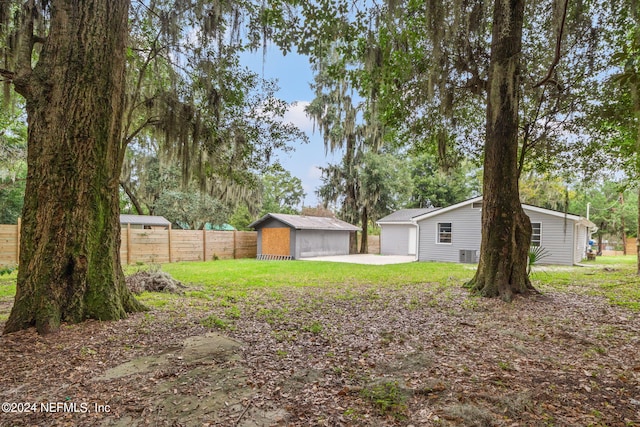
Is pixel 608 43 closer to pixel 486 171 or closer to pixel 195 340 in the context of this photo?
pixel 486 171

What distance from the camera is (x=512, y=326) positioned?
398cm

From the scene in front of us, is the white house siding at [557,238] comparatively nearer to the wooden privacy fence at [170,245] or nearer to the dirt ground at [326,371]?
the dirt ground at [326,371]

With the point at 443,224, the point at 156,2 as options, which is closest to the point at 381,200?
the point at 443,224

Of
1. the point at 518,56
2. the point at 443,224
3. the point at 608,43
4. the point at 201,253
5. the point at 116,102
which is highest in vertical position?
the point at 608,43

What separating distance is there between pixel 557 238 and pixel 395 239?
8437mm

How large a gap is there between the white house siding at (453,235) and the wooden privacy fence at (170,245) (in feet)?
27.5

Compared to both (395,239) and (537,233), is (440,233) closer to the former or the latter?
(537,233)

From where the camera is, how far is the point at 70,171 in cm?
341

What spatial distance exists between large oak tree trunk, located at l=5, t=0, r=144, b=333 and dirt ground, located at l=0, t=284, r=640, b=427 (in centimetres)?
33

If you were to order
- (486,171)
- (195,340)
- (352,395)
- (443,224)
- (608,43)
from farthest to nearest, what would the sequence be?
(443,224), (608,43), (486,171), (195,340), (352,395)

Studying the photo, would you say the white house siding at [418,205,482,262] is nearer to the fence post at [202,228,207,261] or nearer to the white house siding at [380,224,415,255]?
the white house siding at [380,224,415,255]

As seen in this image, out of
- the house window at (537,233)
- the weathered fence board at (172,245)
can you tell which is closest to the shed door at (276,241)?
the weathered fence board at (172,245)

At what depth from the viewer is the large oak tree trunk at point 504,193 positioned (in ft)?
18.1

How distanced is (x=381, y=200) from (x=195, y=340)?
53.7 feet
